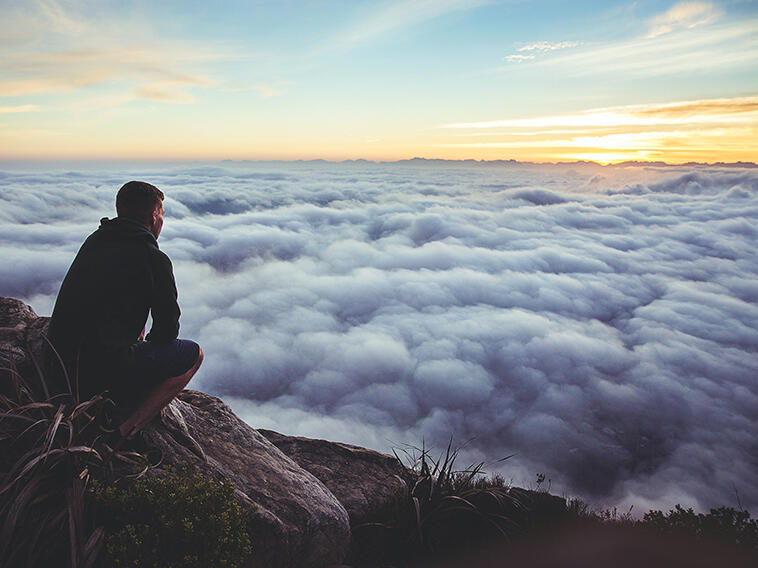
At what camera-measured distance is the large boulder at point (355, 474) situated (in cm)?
428

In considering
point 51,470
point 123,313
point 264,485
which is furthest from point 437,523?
point 123,313

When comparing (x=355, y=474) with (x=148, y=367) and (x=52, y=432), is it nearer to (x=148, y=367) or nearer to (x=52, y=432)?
(x=148, y=367)

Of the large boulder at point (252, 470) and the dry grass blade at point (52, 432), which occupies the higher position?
the dry grass blade at point (52, 432)

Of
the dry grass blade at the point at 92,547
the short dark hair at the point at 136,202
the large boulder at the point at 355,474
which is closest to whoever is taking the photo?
the dry grass blade at the point at 92,547

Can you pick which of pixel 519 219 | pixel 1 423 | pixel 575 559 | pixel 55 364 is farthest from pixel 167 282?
pixel 519 219

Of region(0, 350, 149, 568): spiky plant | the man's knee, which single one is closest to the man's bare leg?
the man's knee

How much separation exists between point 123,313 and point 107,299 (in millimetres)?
140

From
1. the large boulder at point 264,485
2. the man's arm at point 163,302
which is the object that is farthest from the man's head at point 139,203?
the large boulder at point 264,485

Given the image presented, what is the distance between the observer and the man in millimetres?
2678

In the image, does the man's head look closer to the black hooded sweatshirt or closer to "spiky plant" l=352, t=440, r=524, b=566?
the black hooded sweatshirt

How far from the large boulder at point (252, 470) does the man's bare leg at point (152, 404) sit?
187 millimetres

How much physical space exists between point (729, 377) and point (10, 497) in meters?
52.2

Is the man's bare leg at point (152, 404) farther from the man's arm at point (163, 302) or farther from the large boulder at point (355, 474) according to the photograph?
the large boulder at point (355, 474)

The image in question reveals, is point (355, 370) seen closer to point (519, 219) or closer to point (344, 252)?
point (344, 252)
